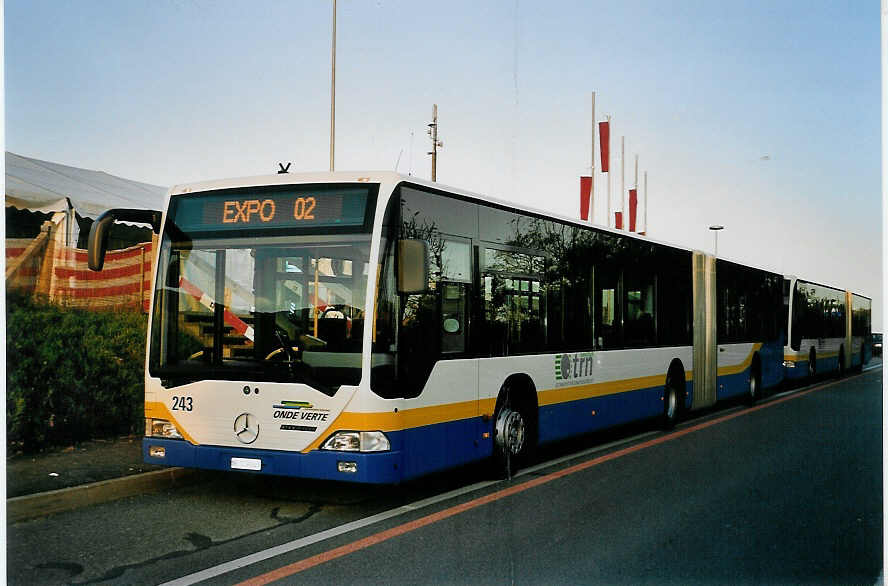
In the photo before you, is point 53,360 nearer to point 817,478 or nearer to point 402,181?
point 402,181

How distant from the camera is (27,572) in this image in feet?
19.1

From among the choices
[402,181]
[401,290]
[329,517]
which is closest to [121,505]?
[329,517]

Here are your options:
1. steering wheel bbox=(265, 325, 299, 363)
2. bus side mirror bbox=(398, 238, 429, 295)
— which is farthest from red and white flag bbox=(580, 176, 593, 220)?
steering wheel bbox=(265, 325, 299, 363)

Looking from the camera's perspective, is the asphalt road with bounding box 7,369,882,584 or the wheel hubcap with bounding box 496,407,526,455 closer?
the asphalt road with bounding box 7,369,882,584

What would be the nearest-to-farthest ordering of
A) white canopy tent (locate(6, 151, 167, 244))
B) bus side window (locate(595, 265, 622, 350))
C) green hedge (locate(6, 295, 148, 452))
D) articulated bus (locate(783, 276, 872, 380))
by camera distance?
white canopy tent (locate(6, 151, 167, 244)) → green hedge (locate(6, 295, 148, 452)) → bus side window (locate(595, 265, 622, 350)) → articulated bus (locate(783, 276, 872, 380))

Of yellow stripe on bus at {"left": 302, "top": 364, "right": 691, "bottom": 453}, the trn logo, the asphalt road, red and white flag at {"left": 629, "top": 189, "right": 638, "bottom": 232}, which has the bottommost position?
the asphalt road

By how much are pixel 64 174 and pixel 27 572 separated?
158 inches

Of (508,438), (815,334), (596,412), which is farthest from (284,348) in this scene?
(815,334)

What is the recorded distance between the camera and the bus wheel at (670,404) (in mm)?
13625

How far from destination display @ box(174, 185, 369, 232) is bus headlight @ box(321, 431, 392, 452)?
1.62 meters

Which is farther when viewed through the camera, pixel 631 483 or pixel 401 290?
pixel 631 483

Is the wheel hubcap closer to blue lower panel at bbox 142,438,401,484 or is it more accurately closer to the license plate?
blue lower panel at bbox 142,438,401,484

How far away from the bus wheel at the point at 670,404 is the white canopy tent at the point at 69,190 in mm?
7923

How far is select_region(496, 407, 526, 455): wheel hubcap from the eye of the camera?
9.00 m
